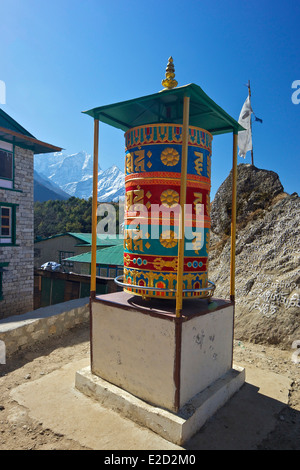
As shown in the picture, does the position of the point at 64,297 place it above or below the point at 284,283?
below

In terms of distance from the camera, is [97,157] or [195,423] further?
[97,157]

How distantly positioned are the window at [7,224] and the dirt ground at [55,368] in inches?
312

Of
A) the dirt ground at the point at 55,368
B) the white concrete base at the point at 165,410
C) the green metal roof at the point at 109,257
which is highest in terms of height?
the green metal roof at the point at 109,257

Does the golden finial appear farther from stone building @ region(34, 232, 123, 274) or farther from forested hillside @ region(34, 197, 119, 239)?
forested hillside @ region(34, 197, 119, 239)

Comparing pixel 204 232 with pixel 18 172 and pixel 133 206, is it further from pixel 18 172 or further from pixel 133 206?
pixel 18 172

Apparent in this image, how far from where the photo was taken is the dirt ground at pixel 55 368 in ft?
13.0

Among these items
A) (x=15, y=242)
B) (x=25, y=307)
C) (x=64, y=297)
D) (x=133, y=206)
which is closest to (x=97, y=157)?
(x=133, y=206)

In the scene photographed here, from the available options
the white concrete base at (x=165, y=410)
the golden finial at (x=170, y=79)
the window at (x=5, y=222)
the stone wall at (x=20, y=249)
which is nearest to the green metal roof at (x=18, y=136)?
the stone wall at (x=20, y=249)

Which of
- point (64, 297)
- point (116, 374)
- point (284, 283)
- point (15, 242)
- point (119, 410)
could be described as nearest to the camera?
point (119, 410)

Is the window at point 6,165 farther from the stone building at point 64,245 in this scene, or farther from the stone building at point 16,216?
the stone building at point 64,245

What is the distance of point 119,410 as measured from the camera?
4500 millimetres

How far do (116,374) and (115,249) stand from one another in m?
14.6

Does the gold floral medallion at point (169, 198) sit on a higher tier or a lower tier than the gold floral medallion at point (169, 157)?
lower

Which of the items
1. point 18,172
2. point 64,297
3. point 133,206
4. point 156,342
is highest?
point 18,172
